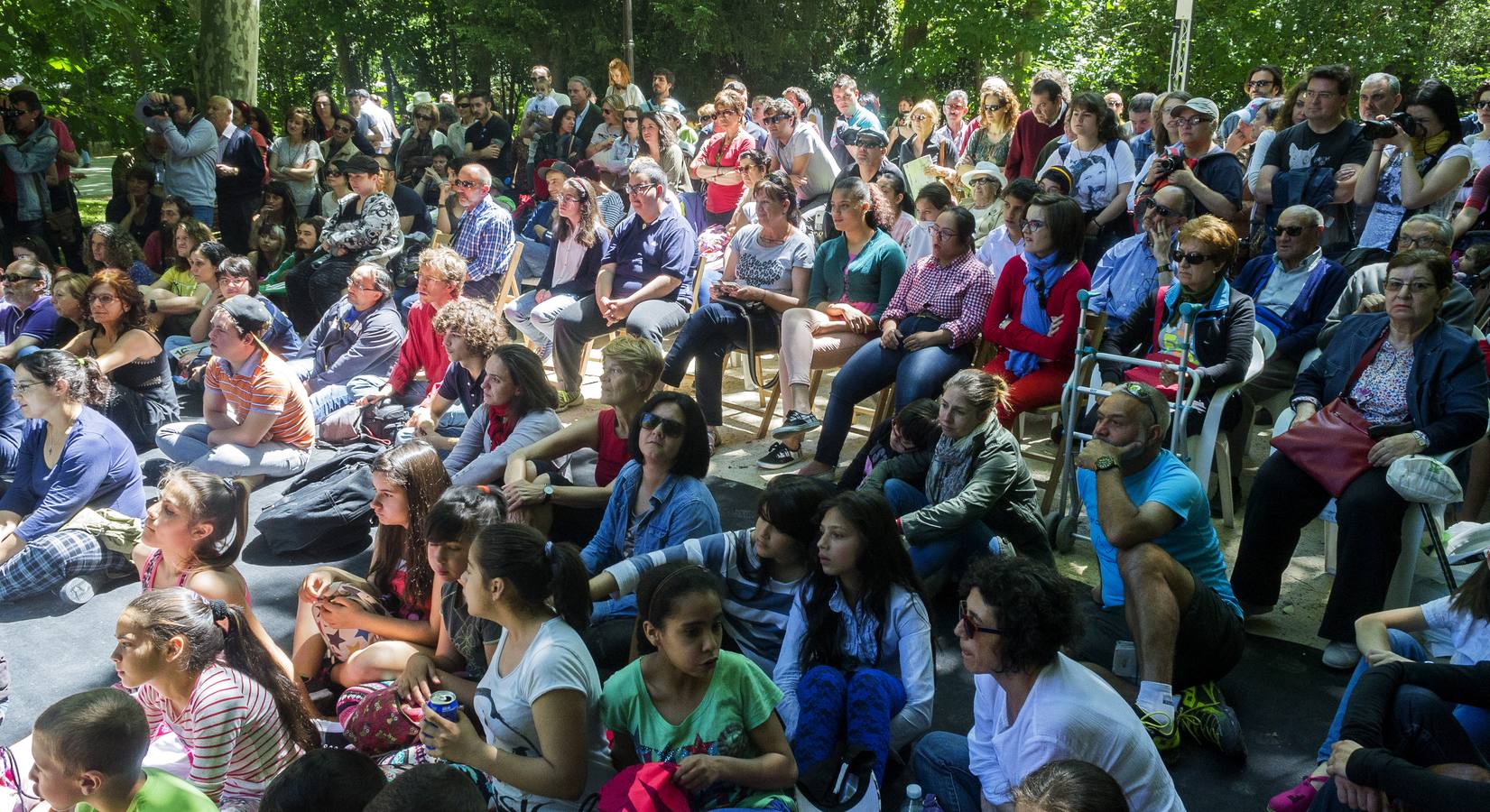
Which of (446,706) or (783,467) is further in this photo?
(783,467)

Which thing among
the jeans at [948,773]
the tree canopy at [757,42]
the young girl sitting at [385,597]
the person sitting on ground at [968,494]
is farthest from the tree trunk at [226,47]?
the jeans at [948,773]

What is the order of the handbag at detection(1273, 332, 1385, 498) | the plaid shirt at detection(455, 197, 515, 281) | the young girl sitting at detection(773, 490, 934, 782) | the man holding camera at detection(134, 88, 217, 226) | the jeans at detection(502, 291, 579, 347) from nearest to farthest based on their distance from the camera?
1. the young girl sitting at detection(773, 490, 934, 782)
2. the handbag at detection(1273, 332, 1385, 498)
3. the jeans at detection(502, 291, 579, 347)
4. the plaid shirt at detection(455, 197, 515, 281)
5. the man holding camera at detection(134, 88, 217, 226)

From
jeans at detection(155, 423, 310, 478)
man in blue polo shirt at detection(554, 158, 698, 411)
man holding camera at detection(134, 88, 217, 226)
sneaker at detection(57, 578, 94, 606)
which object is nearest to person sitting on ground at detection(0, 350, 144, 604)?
sneaker at detection(57, 578, 94, 606)

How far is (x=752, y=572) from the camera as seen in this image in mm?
3451

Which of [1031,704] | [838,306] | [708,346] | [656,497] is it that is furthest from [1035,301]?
[1031,704]

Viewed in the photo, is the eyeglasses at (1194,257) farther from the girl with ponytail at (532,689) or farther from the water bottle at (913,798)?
the girl with ponytail at (532,689)

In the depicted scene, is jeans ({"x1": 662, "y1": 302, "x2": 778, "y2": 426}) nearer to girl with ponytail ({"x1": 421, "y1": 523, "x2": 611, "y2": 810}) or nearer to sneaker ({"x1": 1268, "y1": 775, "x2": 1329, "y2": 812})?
girl with ponytail ({"x1": 421, "y1": 523, "x2": 611, "y2": 810})

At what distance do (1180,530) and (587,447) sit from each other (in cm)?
225

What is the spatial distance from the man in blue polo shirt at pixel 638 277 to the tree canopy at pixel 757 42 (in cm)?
557

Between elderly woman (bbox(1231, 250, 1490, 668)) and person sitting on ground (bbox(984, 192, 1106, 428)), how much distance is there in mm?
1056

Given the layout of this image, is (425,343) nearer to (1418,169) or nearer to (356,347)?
(356,347)

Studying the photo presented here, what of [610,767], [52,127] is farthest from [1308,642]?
[52,127]

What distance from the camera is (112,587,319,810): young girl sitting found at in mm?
2760

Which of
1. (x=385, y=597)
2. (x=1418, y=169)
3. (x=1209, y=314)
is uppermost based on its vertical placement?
(x=1418, y=169)
